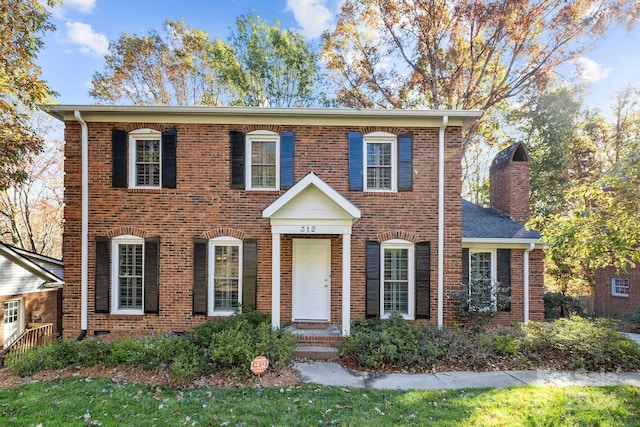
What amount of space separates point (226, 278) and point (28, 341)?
5.40 metres

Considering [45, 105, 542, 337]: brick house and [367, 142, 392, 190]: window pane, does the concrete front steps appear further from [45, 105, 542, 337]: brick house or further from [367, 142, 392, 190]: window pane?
[367, 142, 392, 190]: window pane

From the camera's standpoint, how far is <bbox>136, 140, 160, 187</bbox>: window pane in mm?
7977

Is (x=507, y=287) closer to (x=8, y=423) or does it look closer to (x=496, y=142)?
(x=8, y=423)

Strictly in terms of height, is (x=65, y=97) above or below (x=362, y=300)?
above

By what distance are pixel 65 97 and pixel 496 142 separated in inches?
775

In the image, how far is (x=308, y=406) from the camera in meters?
4.48

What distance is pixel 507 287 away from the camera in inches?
331

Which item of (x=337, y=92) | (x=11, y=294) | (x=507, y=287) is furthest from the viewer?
(x=337, y=92)

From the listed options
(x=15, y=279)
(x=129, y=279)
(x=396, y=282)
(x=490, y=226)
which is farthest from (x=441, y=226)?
(x=15, y=279)

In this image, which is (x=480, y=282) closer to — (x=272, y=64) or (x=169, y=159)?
(x=169, y=159)

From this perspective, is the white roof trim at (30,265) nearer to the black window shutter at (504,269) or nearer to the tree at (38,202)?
the tree at (38,202)

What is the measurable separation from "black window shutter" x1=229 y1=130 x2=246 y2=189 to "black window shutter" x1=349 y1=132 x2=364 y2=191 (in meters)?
2.82

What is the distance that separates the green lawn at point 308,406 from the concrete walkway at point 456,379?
27 cm

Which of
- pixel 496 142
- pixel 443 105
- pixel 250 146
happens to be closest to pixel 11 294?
pixel 250 146
